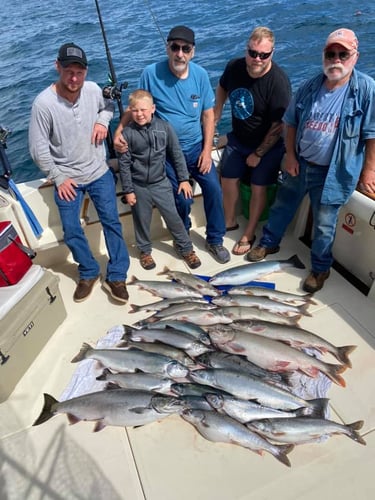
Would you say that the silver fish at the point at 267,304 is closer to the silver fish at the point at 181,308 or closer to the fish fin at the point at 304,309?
the fish fin at the point at 304,309

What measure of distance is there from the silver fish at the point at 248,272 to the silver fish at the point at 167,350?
37.7 inches

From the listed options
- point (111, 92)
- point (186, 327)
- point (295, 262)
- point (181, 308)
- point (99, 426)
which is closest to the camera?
point (99, 426)

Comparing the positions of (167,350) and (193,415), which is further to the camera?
(167,350)

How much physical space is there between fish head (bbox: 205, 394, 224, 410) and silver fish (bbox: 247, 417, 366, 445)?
9.2 inches

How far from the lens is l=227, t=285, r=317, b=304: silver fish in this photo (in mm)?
3369

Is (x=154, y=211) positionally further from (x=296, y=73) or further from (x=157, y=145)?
(x=296, y=73)

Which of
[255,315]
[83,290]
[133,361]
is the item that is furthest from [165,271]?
[133,361]

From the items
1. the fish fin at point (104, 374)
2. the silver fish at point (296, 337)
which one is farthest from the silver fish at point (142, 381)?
the silver fish at point (296, 337)

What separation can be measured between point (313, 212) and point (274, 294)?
0.83 m

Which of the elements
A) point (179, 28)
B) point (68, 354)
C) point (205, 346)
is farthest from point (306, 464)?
point (179, 28)

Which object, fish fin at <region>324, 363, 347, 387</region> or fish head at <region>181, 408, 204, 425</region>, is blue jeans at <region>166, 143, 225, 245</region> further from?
fish head at <region>181, 408, 204, 425</region>

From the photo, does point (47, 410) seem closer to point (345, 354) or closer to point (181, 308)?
point (181, 308)

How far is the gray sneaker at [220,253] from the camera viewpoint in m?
3.99

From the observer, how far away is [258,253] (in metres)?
3.95
